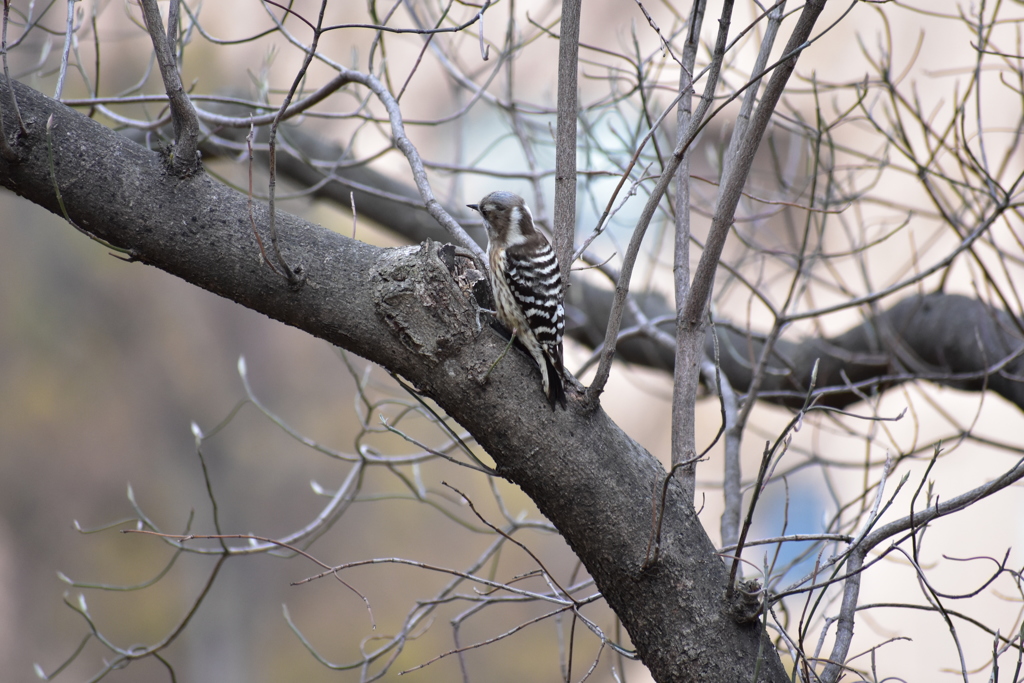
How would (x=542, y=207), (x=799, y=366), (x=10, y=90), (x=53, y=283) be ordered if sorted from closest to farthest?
1. (x=10, y=90)
2. (x=542, y=207)
3. (x=799, y=366)
4. (x=53, y=283)

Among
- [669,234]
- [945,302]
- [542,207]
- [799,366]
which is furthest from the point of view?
[669,234]

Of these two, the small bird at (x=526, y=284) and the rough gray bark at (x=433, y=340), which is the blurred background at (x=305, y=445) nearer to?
the small bird at (x=526, y=284)

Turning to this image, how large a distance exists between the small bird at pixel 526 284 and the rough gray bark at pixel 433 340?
9 cm

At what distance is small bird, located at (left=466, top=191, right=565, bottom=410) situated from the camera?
1.60 m

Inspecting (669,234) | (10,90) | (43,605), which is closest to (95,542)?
(43,605)

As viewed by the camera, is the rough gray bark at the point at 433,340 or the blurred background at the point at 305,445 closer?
the rough gray bark at the point at 433,340

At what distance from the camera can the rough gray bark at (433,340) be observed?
1.41 metres

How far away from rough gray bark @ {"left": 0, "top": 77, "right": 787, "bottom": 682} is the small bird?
0.09 metres

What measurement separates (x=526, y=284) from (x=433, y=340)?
0.86m

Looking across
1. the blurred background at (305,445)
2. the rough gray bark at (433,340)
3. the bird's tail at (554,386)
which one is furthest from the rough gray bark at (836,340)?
the blurred background at (305,445)

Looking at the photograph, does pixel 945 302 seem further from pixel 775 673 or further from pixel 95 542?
pixel 95 542

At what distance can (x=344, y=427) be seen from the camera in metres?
10.2

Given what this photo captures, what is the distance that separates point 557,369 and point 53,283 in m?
10.2

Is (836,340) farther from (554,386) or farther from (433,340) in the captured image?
(433,340)
